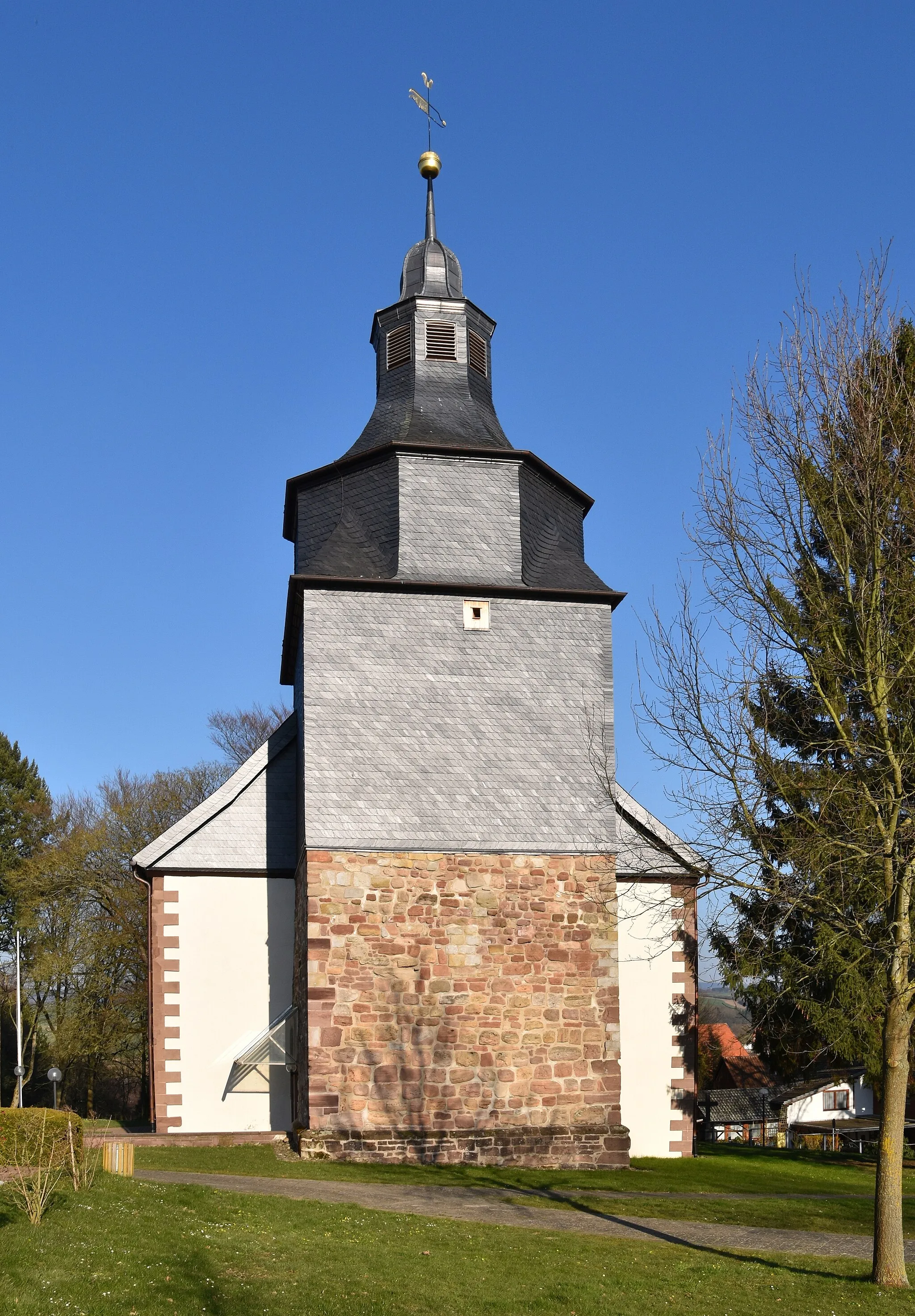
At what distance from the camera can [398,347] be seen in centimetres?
2177

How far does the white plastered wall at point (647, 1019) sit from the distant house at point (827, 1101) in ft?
79.4

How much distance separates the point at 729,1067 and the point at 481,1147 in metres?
33.4

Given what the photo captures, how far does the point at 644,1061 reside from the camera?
2014cm

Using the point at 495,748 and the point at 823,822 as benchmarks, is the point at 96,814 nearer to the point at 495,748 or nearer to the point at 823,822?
the point at 495,748

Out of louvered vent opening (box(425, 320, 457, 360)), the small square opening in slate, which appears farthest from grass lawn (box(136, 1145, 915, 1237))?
louvered vent opening (box(425, 320, 457, 360))

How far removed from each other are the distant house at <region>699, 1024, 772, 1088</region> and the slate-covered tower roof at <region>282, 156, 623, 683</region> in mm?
31904

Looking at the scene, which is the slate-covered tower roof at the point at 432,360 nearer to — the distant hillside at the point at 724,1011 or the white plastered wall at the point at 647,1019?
the white plastered wall at the point at 647,1019

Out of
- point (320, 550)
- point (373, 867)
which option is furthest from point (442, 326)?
point (373, 867)

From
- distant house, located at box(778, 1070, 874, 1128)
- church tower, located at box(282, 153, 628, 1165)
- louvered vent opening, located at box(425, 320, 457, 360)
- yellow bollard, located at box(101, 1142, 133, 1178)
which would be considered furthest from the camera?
distant house, located at box(778, 1070, 874, 1128)

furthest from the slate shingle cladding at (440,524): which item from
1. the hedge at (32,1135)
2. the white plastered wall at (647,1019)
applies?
the hedge at (32,1135)

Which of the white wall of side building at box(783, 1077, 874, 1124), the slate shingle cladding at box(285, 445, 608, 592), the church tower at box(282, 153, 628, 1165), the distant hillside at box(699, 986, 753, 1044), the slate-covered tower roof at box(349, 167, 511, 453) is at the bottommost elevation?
the white wall of side building at box(783, 1077, 874, 1124)

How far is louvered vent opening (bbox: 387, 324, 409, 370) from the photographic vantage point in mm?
21625

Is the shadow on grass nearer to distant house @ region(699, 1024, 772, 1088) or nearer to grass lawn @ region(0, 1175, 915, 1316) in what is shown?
grass lawn @ region(0, 1175, 915, 1316)

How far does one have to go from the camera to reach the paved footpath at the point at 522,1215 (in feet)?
41.1
